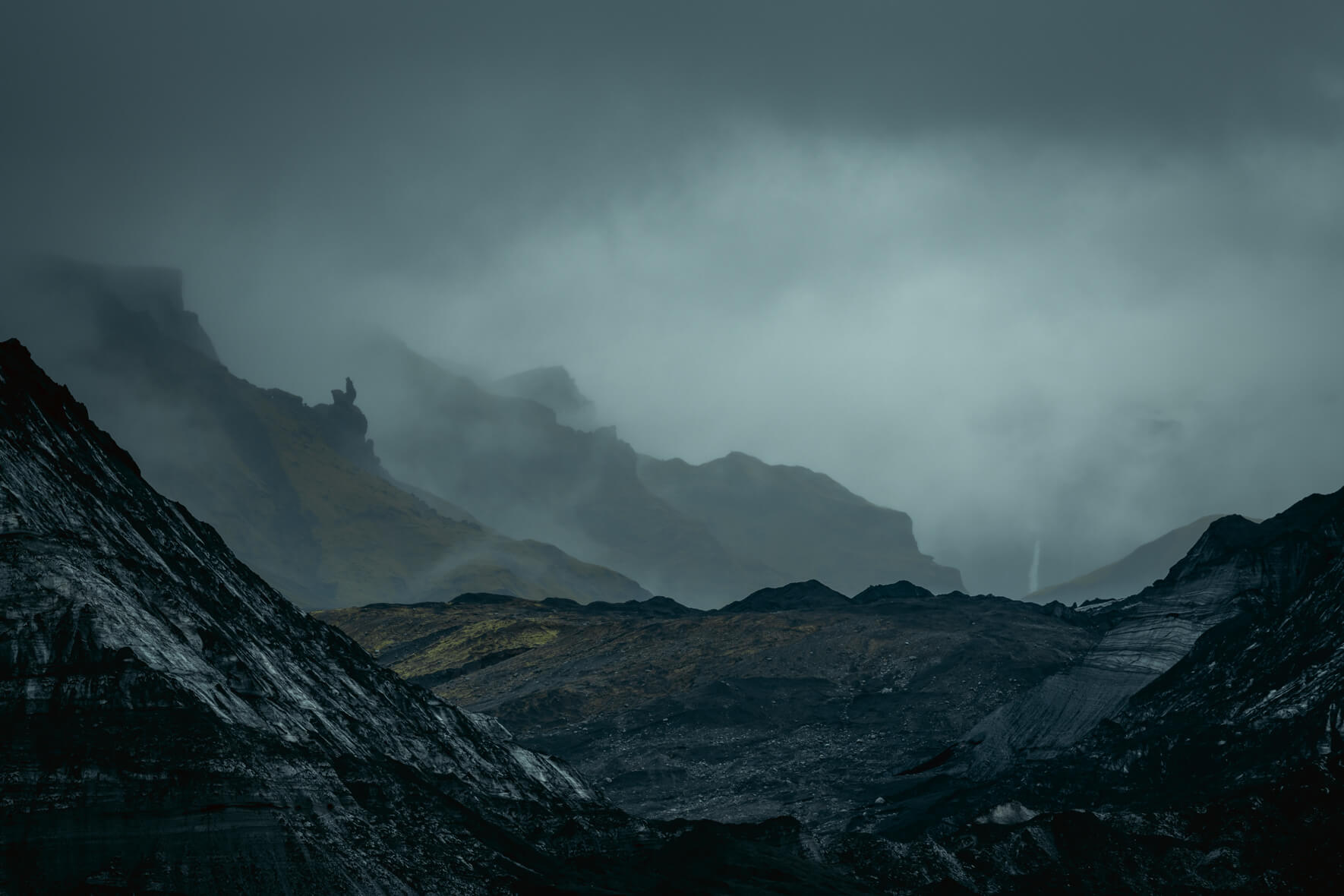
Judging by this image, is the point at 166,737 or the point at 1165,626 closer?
the point at 166,737

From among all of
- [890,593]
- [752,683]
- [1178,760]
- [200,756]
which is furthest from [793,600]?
[200,756]

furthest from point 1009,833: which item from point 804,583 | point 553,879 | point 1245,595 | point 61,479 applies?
point 804,583

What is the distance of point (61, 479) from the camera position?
3741 cm

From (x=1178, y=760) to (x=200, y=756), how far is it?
38.7 metres

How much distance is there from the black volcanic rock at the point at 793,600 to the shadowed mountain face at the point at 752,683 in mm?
342

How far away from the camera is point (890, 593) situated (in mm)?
124625

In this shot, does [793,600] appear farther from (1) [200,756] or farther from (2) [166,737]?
(2) [166,737]

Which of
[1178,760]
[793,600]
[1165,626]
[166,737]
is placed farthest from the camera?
[793,600]

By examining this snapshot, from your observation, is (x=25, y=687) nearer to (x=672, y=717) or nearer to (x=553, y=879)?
(x=553, y=879)

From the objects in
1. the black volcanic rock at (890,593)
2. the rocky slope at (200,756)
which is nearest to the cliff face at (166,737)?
the rocky slope at (200,756)

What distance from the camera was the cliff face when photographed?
83.0 ft

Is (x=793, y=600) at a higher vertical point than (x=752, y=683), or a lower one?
higher

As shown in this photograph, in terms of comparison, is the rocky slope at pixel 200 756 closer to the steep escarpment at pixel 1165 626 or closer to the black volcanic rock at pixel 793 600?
the steep escarpment at pixel 1165 626

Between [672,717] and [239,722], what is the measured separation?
49755 mm
